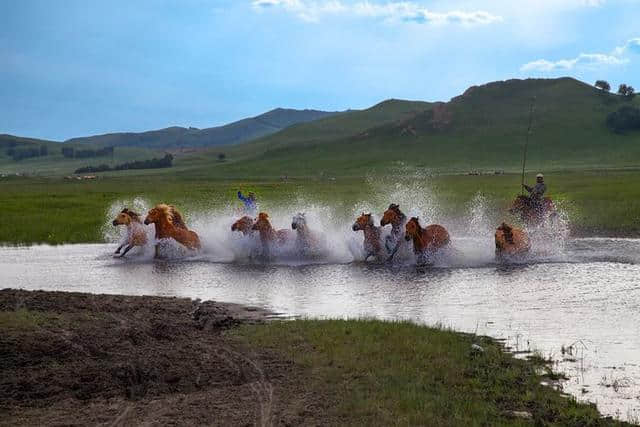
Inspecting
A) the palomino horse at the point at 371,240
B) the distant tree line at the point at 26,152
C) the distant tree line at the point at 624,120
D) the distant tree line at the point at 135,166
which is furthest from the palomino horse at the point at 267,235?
the distant tree line at the point at 26,152

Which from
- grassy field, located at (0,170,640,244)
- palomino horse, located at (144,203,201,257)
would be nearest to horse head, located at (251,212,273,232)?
palomino horse, located at (144,203,201,257)

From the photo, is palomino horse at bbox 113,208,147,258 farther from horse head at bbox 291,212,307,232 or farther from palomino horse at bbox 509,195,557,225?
palomino horse at bbox 509,195,557,225

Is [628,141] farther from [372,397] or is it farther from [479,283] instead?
[372,397]

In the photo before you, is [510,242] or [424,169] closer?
[510,242]

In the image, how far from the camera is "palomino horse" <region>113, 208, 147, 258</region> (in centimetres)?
2305

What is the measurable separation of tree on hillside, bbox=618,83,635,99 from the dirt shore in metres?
126

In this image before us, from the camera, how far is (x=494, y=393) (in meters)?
8.90

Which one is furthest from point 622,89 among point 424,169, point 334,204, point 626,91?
point 334,204

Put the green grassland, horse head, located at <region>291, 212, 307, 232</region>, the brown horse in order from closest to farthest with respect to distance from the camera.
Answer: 1. horse head, located at <region>291, 212, 307, 232</region>
2. the brown horse
3. the green grassland

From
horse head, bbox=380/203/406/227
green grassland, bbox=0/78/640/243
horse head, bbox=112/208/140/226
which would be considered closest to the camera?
horse head, bbox=380/203/406/227

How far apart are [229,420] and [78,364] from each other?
2732 millimetres

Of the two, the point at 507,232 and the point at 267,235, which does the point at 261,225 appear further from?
the point at 507,232

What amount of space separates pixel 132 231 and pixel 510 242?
1087 cm

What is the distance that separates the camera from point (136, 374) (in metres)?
9.55
